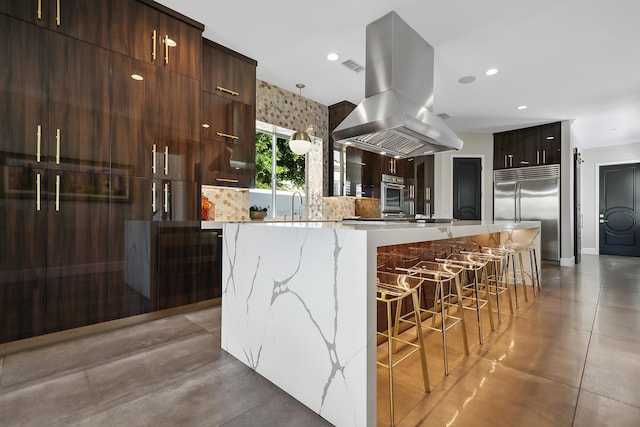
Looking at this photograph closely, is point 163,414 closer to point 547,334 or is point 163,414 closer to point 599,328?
point 547,334

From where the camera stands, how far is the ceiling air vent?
11.8 feet

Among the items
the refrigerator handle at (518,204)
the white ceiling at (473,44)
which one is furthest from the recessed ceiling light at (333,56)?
the refrigerator handle at (518,204)

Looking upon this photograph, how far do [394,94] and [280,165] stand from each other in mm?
2489

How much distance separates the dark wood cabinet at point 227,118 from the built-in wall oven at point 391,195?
2.60 m

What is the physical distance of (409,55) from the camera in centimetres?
286

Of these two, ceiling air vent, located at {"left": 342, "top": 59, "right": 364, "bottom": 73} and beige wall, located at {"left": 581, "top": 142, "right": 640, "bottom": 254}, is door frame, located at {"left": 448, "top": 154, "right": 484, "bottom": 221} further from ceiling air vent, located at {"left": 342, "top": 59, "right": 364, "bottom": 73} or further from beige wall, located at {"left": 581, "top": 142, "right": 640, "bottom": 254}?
ceiling air vent, located at {"left": 342, "top": 59, "right": 364, "bottom": 73}

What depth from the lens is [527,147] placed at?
20.1ft

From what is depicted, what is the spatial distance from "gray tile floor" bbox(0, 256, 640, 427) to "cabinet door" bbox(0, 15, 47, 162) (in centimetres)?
143

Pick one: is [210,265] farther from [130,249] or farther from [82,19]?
[82,19]

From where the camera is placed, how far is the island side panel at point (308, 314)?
127 cm

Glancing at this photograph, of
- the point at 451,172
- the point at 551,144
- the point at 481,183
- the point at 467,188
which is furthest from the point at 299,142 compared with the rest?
the point at 551,144

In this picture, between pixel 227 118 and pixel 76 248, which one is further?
pixel 227 118

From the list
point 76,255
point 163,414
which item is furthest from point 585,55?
point 76,255

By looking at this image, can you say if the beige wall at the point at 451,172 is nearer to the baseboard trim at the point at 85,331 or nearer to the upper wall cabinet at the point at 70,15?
the baseboard trim at the point at 85,331
